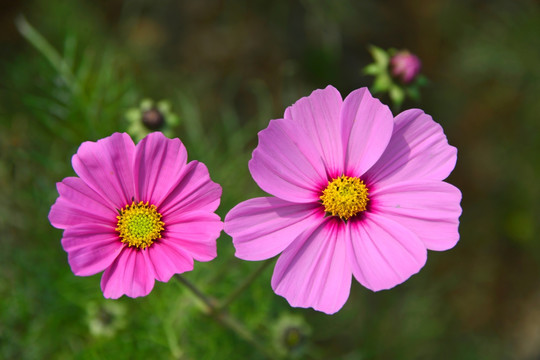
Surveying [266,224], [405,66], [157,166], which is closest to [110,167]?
[157,166]

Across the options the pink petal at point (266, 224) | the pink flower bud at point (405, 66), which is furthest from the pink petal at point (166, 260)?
the pink flower bud at point (405, 66)

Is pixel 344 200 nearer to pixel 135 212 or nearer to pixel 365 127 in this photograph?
pixel 365 127

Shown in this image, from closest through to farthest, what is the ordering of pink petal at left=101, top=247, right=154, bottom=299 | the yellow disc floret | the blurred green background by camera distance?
pink petal at left=101, top=247, right=154, bottom=299 → the yellow disc floret → the blurred green background

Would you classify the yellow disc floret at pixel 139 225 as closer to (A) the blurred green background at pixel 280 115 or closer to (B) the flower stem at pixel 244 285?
(B) the flower stem at pixel 244 285

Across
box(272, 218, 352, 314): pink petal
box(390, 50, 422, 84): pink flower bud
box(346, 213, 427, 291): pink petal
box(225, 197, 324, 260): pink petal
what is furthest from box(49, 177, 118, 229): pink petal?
box(390, 50, 422, 84): pink flower bud

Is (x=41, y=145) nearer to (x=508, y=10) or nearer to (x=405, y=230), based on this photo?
(x=405, y=230)

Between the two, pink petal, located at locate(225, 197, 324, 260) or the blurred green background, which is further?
the blurred green background

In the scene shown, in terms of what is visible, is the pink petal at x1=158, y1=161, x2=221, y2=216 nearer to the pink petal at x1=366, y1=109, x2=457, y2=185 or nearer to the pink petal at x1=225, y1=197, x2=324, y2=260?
the pink petal at x1=225, y1=197, x2=324, y2=260

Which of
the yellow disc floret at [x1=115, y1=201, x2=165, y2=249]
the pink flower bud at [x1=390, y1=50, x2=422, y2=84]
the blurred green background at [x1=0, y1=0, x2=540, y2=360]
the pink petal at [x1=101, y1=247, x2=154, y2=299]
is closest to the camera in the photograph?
the pink petal at [x1=101, y1=247, x2=154, y2=299]
